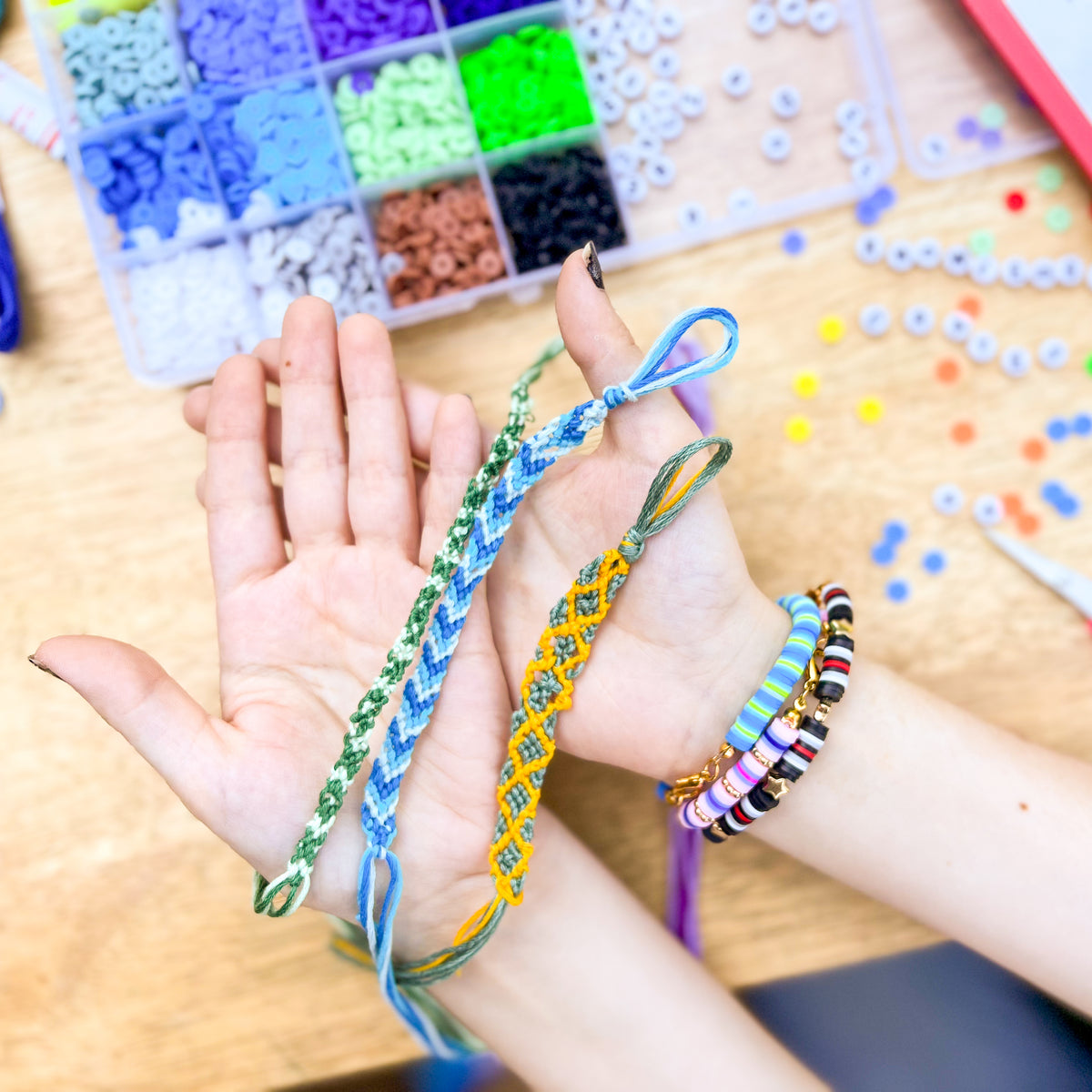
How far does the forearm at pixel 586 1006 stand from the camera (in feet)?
2.60

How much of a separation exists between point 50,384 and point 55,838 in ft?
1.54

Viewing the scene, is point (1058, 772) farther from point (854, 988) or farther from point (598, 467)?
point (598, 467)

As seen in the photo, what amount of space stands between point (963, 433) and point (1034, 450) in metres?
0.07

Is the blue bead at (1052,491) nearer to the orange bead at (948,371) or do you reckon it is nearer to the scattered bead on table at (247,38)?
the orange bead at (948,371)

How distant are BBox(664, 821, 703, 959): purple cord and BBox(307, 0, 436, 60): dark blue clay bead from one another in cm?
82

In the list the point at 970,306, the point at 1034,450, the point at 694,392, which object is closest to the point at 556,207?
the point at 694,392

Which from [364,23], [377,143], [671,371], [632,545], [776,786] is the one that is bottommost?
[776,786]

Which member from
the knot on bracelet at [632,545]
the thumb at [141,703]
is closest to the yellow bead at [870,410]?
the knot on bracelet at [632,545]

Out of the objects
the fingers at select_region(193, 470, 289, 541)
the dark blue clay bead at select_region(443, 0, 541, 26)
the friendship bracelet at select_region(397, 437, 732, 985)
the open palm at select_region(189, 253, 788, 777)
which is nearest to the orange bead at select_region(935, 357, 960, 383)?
the open palm at select_region(189, 253, 788, 777)

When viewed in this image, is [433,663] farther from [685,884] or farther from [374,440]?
[685,884]

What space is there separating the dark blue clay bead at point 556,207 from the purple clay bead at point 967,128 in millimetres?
→ 358

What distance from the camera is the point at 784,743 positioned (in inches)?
27.6

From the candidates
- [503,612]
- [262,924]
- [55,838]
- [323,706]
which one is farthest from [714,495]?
[55,838]

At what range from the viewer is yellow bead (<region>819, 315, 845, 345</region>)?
880 millimetres
